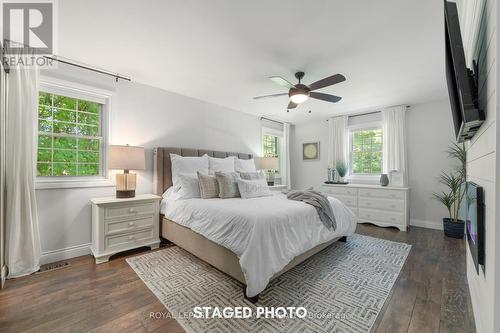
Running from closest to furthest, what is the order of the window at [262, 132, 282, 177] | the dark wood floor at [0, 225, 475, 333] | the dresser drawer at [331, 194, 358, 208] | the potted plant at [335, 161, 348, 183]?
the dark wood floor at [0, 225, 475, 333], the dresser drawer at [331, 194, 358, 208], the potted plant at [335, 161, 348, 183], the window at [262, 132, 282, 177]

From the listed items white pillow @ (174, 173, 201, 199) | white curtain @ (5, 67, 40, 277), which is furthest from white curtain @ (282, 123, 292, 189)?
white curtain @ (5, 67, 40, 277)

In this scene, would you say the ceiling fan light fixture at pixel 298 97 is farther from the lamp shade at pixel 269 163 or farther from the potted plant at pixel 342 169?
the potted plant at pixel 342 169

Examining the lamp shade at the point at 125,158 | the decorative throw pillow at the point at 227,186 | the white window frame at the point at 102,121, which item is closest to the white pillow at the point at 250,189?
the decorative throw pillow at the point at 227,186

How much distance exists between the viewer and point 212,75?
300cm

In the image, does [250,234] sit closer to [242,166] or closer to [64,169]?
[242,166]

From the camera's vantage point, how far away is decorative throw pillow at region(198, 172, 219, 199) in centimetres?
291

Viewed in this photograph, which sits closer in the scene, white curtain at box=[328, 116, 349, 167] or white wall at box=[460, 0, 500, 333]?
white wall at box=[460, 0, 500, 333]

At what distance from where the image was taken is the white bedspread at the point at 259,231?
1748 mm

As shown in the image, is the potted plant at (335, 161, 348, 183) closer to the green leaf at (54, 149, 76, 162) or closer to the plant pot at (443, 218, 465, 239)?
the plant pot at (443, 218, 465, 239)

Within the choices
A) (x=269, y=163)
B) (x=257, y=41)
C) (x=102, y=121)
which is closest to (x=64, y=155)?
(x=102, y=121)

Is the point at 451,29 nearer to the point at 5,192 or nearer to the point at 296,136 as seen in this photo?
the point at 5,192

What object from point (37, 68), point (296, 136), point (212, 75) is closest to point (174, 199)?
point (212, 75)

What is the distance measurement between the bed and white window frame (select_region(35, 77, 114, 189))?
1.06 meters

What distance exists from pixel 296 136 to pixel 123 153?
4546 millimetres
